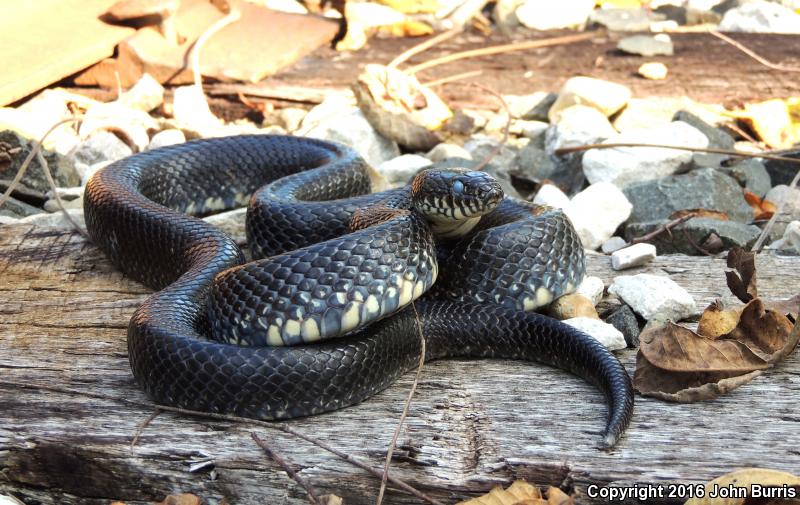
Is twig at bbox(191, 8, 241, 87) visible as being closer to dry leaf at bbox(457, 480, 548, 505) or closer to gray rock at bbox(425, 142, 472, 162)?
gray rock at bbox(425, 142, 472, 162)

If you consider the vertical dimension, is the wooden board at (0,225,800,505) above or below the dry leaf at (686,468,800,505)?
below

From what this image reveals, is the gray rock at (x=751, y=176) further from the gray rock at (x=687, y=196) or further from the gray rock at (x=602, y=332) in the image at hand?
the gray rock at (x=602, y=332)

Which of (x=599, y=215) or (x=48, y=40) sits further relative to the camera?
(x=48, y=40)

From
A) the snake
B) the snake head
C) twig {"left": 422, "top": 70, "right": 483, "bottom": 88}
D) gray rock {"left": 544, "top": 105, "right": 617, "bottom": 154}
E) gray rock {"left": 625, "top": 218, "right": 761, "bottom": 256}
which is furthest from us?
twig {"left": 422, "top": 70, "right": 483, "bottom": 88}

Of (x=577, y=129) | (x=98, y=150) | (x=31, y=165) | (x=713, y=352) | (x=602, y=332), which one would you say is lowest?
(x=577, y=129)

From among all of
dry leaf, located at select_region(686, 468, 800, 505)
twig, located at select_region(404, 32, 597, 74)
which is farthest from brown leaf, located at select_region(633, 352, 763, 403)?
twig, located at select_region(404, 32, 597, 74)

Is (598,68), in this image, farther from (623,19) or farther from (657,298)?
(657,298)

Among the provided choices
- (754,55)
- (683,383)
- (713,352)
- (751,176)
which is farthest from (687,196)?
(754,55)
